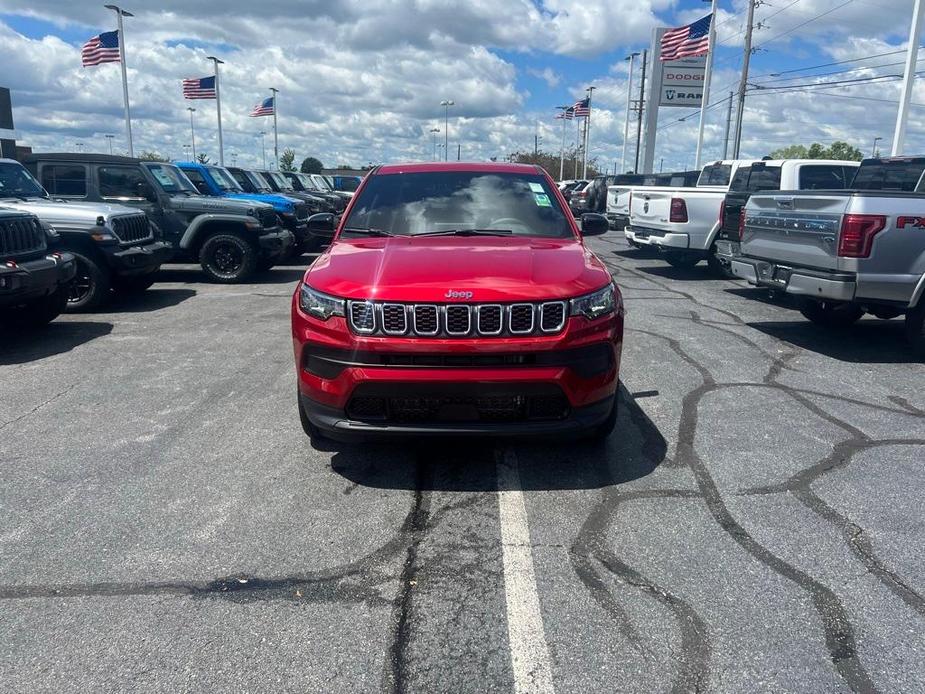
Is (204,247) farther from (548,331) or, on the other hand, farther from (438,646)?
(438,646)

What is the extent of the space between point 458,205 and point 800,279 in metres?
3.90

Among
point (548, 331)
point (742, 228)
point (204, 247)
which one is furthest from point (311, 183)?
point (548, 331)

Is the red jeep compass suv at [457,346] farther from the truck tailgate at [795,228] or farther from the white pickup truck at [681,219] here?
the white pickup truck at [681,219]

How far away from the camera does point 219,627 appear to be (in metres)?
2.73

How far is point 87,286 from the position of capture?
917cm

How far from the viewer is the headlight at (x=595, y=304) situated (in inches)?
148

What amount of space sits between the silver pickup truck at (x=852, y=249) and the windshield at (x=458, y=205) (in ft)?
10.3

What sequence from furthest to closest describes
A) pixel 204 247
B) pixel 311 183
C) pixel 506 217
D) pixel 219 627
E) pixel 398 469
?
pixel 311 183
pixel 204 247
pixel 506 217
pixel 398 469
pixel 219 627

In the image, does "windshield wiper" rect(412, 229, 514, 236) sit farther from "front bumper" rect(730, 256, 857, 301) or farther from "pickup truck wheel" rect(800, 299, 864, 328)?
"pickup truck wheel" rect(800, 299, 864, 328)

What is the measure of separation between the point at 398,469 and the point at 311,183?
83.4 ft

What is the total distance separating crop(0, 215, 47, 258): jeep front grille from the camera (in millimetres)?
7086

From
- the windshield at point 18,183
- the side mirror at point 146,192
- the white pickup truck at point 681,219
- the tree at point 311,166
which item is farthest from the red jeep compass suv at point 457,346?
the tree at point 311,166

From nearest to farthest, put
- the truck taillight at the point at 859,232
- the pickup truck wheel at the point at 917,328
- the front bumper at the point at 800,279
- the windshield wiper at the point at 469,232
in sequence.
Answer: the windshield wiper at the point at 469,232 → the truck taillight at the point at 859,232 → the front bumper at the point at 800,279 → the pickup truck wheel at the point at 917,328

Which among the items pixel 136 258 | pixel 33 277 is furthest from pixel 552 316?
pixel 136 258
